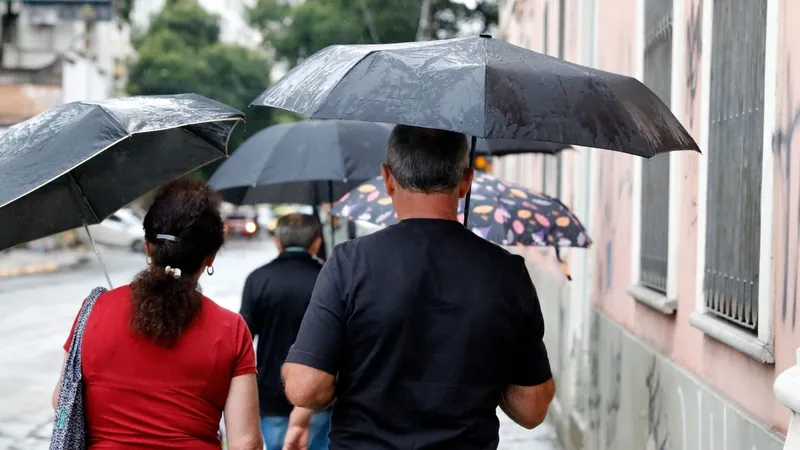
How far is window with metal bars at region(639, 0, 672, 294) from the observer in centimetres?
531

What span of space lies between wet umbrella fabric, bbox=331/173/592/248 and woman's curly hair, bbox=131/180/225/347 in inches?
67.0

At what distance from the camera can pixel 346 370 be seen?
255 cm

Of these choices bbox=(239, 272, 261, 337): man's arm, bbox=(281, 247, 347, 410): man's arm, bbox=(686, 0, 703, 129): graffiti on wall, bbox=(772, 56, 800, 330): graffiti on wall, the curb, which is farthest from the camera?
the curb

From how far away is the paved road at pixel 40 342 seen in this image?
8.25 metres

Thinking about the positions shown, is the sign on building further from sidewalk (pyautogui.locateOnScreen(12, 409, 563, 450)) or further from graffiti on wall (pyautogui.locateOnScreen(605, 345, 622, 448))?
graffiti on wall (pyautogui.locateOnScreen(605, 345, 622, 448))

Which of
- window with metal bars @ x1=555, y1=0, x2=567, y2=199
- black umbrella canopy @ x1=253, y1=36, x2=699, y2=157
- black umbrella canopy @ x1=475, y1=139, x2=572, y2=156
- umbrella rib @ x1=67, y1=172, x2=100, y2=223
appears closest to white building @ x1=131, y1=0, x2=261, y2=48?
window with metal bars @ x1=555, y1=0, x2=567, y2=199

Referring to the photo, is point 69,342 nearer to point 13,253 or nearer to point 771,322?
point 771,322

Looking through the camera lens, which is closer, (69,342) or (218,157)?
(69,342)

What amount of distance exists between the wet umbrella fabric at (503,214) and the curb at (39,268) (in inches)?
828

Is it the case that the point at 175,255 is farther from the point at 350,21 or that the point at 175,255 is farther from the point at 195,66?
the point at 195,66

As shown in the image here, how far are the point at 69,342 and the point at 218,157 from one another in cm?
136

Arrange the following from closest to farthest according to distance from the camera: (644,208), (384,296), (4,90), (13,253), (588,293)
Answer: (384,296) → (644,208) → (588,293) → (13,253) → (4,90)

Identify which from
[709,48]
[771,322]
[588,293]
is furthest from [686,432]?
[588,293]

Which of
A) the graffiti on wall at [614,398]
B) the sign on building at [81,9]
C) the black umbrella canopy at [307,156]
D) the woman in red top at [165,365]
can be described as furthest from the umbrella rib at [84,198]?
the sign on building at [81,9]
